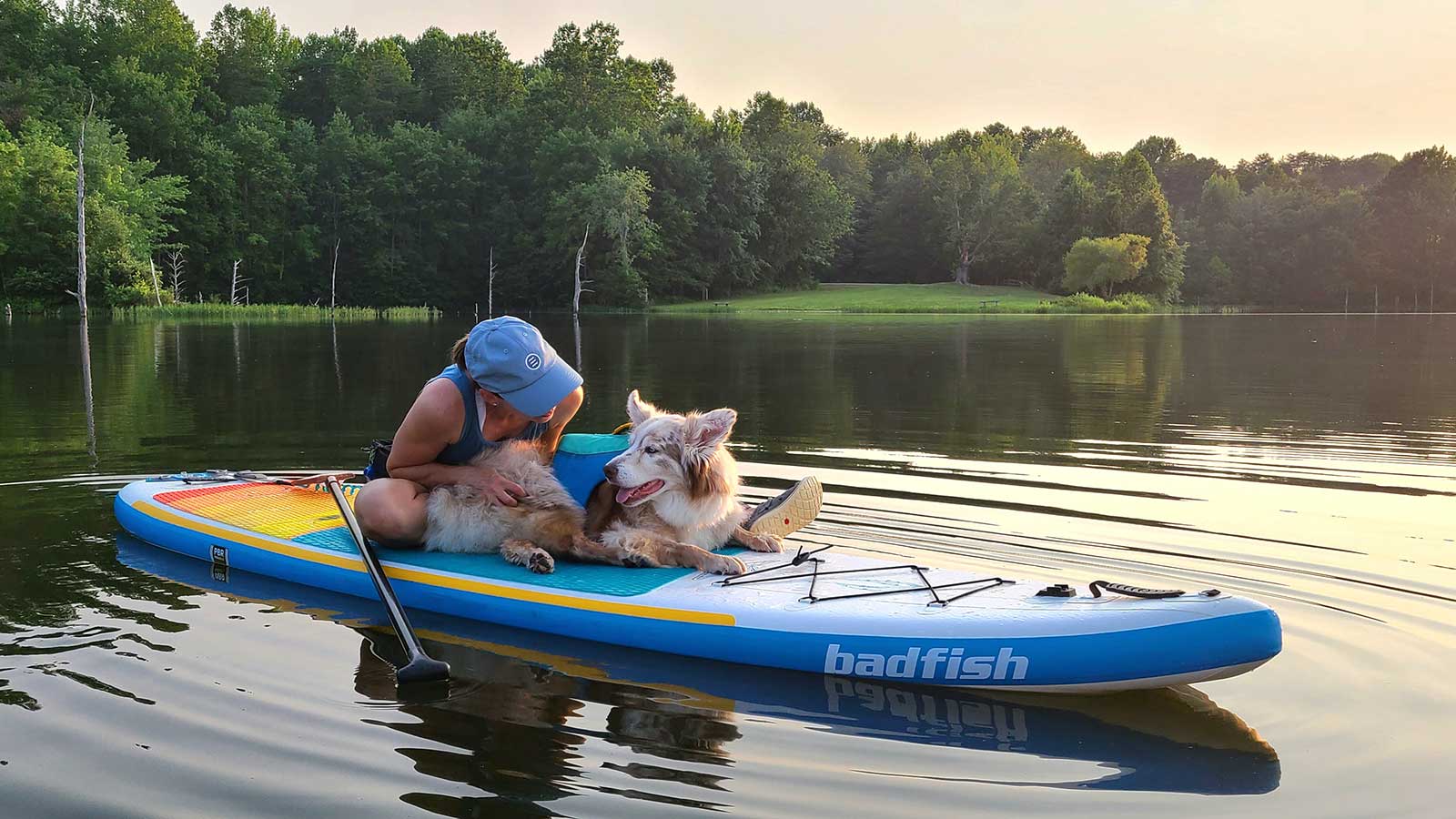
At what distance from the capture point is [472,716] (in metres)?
5.17

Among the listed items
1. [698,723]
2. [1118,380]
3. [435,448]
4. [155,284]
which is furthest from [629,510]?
[155,284]

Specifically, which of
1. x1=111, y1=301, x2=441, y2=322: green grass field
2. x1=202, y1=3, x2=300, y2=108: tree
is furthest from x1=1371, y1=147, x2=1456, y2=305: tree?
x1=202, y1=3, x2=300, y2=108: tree

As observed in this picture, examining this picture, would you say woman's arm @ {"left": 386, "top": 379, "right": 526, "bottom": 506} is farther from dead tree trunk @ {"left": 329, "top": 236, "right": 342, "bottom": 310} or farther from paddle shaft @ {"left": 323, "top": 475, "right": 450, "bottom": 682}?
dead tree trunk @ {"left": 329, "top": 236, "right": 342, "bottom": 310}

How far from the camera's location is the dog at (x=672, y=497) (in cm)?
630

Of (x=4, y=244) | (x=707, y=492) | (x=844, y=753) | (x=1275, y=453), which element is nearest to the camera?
(x=844, y=753)

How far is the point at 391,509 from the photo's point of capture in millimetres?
6695

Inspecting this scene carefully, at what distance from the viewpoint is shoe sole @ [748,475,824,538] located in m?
7.14

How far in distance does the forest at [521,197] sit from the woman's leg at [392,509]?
4912 cm

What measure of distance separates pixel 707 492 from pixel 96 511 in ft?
18.7

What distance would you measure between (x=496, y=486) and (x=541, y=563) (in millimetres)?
508

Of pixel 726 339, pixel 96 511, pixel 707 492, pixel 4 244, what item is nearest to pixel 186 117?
pixel 4 244

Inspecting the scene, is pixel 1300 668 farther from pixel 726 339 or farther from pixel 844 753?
pixel 726 339

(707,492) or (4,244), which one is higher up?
(4,244)

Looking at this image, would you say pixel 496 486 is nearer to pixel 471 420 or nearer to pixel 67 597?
pixel 471 420
